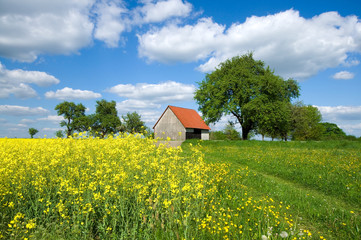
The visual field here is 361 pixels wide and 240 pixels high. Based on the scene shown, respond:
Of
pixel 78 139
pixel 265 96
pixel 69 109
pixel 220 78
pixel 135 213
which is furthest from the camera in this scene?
pixel 69 109

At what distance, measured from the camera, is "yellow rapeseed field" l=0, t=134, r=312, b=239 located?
4.63 meters

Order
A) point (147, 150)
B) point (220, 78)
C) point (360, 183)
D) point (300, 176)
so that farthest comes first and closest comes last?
point (220, 78) < point (300, 176) < point (360, 183) < point (147, 150)

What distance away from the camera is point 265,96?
3534cm

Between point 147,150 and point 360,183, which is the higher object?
point 147,150

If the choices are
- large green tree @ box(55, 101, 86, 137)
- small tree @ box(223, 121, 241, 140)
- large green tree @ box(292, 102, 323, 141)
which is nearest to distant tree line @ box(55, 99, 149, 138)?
large green tree @ box(55, 101, 86, 137)

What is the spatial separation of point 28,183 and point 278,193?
8.50 meters

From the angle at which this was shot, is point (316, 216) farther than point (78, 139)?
No

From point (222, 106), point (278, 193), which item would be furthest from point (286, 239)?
point (222, 106)

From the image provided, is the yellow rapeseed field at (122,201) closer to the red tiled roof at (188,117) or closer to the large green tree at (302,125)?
the red tiled roof at (188,117)

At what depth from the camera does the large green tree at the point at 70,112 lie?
57.0 m

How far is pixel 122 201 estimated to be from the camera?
4.85 m

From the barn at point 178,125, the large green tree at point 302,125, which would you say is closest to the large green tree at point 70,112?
the barn at point 178,125

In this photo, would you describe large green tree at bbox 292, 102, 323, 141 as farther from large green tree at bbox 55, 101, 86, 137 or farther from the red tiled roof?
large green tree at bbox 55, 101, 86, 137

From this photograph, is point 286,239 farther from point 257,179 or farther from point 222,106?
point 222,106
